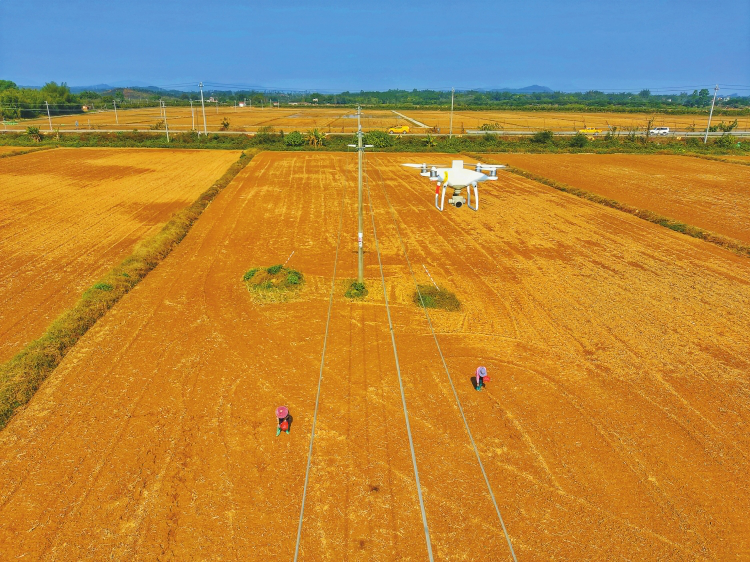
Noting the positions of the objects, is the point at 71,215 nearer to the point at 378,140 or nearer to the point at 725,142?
the point at 378,140

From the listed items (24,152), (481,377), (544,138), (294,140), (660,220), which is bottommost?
(481,377)

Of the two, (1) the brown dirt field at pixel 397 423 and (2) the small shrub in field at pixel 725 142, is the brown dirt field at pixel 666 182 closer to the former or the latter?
(1) the brown dirt field at pixel 397 423

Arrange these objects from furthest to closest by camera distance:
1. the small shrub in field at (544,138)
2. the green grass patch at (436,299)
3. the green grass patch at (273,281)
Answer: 1. the small shrub in field at (544,138)
2. the green grass patch at (273,281)
3. the green grass patch at (436,299)

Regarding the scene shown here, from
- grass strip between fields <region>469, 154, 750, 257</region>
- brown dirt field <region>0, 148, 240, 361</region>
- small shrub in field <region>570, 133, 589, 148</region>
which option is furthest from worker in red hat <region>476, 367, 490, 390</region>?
small shrub in field <region>570, 133, 589, 148</region>

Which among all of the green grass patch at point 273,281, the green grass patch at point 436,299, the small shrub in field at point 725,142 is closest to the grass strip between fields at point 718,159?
the small shrub in field at point 725,142

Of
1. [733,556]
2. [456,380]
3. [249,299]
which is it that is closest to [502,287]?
[456,380]

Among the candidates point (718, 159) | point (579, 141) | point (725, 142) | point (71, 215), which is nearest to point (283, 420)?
point (71, 215)

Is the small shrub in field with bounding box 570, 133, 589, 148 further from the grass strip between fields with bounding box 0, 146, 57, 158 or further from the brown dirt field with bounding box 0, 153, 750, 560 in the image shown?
the grass strip between fields with bounding box 0, 146, 57, 158
